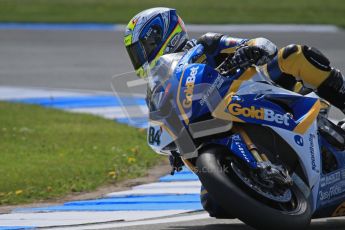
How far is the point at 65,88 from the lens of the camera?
1471 cm

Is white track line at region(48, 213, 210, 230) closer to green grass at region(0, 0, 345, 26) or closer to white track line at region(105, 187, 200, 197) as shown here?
white track line at region(105, 187, 200, 197)

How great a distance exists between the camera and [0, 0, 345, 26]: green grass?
2155 centimetres

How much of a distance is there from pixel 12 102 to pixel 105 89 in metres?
1.70

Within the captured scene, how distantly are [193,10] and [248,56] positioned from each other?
57.7ft

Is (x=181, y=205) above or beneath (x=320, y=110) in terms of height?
beneath

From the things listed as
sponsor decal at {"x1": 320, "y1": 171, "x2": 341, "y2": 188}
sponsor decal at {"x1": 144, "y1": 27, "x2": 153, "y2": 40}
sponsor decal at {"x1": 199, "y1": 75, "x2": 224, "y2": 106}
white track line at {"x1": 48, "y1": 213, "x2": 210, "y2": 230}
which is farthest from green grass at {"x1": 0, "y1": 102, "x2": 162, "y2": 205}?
sponsor decal at {"x1": 320, "y1": 171, "x2": 341, "y2": 188}

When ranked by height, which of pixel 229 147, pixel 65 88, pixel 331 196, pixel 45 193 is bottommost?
pixel 65 88

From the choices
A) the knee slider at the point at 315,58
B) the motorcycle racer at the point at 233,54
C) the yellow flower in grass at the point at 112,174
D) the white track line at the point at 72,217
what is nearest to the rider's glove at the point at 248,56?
the motorcycle racer at the point at 233,54

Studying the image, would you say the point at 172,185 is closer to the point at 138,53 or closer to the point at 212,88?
the point at 138,53

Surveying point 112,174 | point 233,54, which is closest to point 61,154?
point 112,174

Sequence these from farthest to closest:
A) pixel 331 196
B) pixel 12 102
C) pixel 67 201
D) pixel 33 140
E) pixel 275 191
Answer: pixel 12 102 → pixel 33 140 → pixel 67 201 → pixel 331 196 → pixel 275 191

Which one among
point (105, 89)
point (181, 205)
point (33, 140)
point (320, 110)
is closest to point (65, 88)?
point (105, 89)

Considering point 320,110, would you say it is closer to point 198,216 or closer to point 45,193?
point 198,216

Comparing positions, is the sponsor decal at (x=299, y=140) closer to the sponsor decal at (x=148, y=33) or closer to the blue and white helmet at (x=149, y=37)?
the blue and white helmet at (x=149, y=37)
